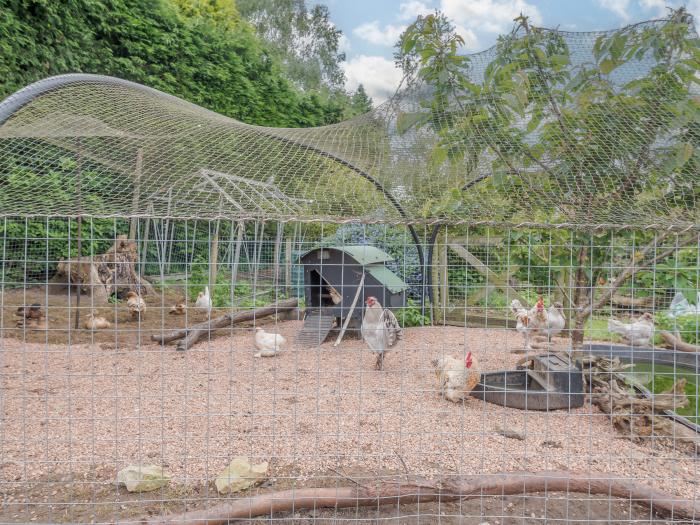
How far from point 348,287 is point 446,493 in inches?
155

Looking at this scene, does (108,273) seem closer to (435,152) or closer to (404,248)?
(404,248)

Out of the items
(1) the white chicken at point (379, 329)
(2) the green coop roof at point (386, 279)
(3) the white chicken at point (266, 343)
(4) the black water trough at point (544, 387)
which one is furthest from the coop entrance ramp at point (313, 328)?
(4) the black water trough at point (544, 387)

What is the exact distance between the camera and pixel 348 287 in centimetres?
614

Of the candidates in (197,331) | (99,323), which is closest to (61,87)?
(197,331)

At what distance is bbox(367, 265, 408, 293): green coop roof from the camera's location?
18.5 feet

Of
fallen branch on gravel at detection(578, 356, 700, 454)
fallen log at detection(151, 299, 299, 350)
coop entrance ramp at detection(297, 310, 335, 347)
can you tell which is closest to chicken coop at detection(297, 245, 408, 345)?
coop entrance ramp at detection(297, 310, 335, 347)

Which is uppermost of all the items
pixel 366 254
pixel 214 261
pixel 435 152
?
pixel 435 152

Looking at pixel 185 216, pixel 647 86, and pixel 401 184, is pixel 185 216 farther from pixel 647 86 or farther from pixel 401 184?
pixel 647 86

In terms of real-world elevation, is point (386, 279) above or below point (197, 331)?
above

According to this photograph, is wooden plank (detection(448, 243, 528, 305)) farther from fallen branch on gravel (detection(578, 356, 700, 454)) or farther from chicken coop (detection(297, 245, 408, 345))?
fallen branch on gravel (detection(578, 356, 700, 454))

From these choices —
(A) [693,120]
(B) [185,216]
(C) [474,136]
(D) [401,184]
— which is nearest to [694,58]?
(A) [693,120]

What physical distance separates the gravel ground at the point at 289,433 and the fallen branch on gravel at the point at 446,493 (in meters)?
0.23

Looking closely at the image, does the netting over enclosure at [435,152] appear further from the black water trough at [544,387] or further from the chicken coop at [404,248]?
the black water trough at [544,387]

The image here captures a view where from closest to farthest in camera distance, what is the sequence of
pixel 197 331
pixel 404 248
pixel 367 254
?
pixel 404 248
pixel 197 331
pixel 367 254
